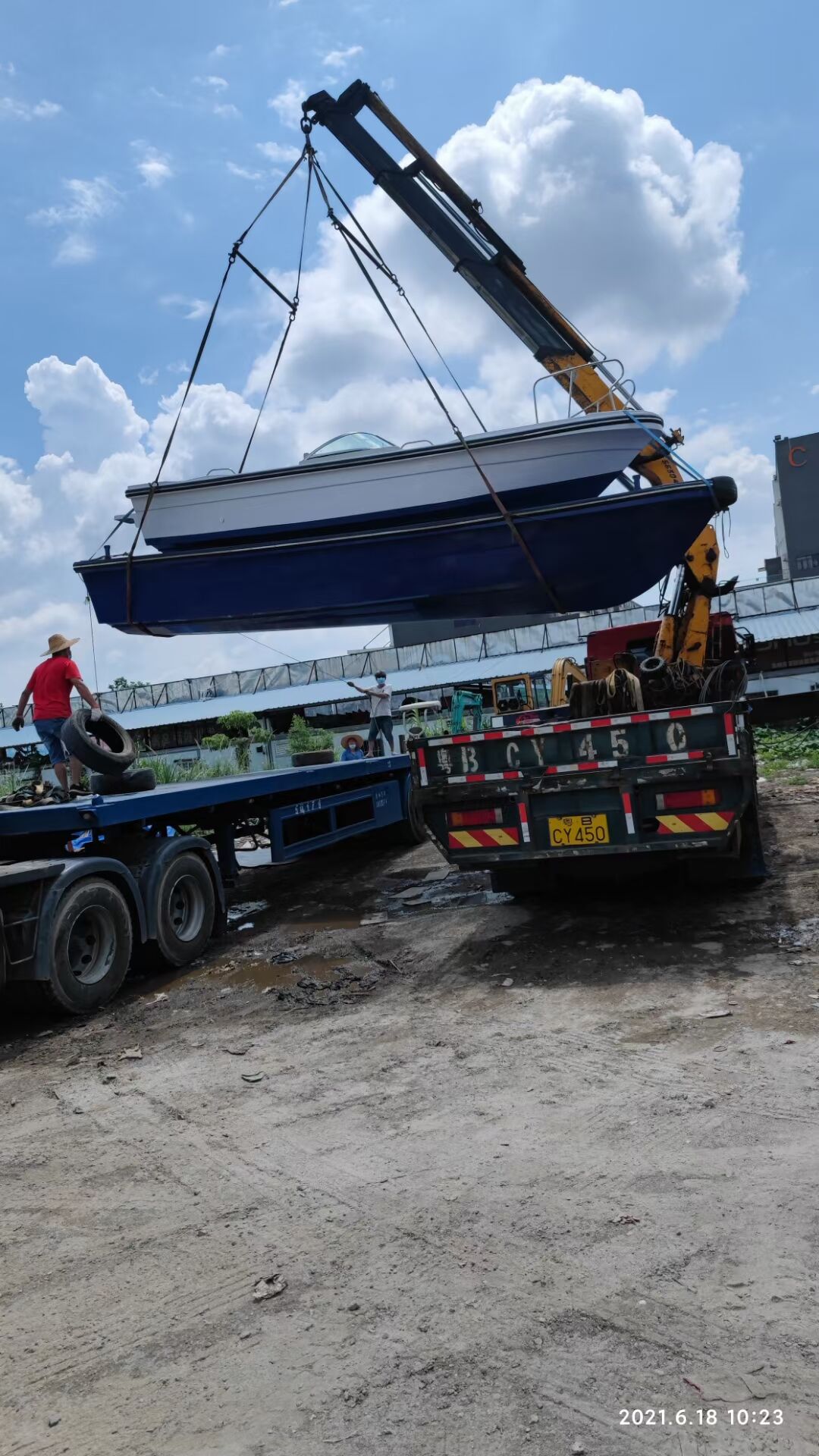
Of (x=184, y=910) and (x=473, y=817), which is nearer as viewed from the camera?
(x=473, y=817)

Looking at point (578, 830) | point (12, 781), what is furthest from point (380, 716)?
point (578, 830)

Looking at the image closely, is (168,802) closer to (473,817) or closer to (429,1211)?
(473,817)

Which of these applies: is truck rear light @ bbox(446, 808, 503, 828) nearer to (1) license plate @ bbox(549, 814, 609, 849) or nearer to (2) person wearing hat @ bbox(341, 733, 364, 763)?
(1) license plate @ bbox(549, 814, 609, 849)

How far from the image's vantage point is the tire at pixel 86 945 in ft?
16.8

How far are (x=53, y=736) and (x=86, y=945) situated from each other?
7.62ft

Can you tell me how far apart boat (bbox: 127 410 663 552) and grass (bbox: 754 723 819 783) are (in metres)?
5.18

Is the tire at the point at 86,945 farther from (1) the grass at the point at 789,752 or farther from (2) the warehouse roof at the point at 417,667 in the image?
(2) the warehouse roof at the point at 417,667

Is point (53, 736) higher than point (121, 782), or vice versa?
point (53, 736)

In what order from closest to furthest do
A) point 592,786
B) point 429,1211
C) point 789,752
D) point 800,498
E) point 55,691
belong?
point 429,1211
point 592,786
point 55,691
point 789,752
point 800,498

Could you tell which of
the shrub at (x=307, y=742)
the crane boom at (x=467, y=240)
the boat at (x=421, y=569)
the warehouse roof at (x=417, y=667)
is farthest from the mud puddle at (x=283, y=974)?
the warehouse roof at (x=417, y=667)

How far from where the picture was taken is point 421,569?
780 centimetres

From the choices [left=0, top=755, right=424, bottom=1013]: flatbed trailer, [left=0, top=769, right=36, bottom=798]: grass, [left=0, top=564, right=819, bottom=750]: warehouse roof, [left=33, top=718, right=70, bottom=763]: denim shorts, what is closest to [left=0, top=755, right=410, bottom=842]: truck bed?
[left=0, top=755, right=424, bottom=1013]: flatbed trailer

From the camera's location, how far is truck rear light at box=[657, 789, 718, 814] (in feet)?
18.2

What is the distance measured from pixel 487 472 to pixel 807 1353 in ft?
20.8
